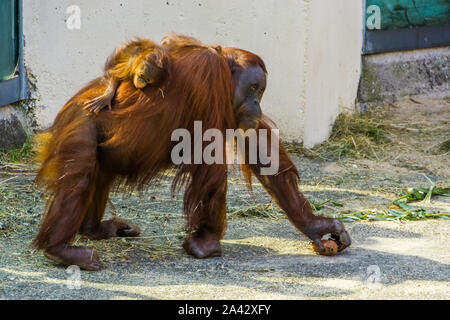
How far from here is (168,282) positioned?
3154 millimetres

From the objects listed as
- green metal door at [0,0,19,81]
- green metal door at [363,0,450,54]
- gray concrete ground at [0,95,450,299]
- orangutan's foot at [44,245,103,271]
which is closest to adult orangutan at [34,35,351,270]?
orangutan's foot at [44,245,103,271]

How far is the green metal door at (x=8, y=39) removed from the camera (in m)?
5.32

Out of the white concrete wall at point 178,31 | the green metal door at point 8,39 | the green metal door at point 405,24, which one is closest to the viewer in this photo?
the green metal door at point 8,39

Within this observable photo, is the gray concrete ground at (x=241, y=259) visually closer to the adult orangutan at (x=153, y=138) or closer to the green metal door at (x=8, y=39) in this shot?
the adult orangutan at (x=153, y=138)

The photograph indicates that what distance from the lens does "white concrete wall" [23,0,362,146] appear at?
5.51m

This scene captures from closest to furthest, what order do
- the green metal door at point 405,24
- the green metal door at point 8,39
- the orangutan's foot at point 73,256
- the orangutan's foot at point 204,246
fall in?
the orangutan's foot at point 73,256
the orangutan's foot at point 204,246
the green metal door at point 8,39
the green metal door at point 405,24

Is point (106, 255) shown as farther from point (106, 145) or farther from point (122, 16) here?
point (122, 16)

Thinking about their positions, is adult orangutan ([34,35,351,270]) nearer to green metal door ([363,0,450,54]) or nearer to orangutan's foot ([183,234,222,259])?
orangutan's foot ([183,234,222,259])

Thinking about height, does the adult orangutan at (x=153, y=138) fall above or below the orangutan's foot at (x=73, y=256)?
above

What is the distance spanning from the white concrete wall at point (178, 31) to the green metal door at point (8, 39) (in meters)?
0.08

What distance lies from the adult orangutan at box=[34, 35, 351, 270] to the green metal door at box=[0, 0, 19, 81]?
1925 millimetres

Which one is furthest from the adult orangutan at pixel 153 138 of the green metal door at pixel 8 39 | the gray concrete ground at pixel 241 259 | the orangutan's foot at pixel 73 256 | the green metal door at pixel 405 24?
the green metal door at pixel 405 24

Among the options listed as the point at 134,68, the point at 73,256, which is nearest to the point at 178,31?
the point at 134,68

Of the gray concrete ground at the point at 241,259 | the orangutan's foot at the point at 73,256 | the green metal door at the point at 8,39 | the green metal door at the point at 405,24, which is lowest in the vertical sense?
the gray concrete ground at the point at 241,259
